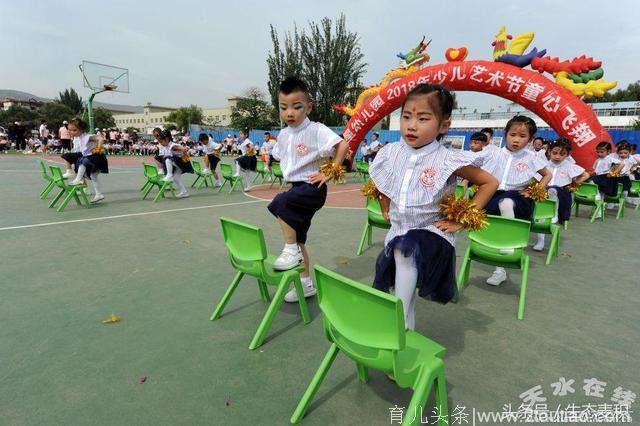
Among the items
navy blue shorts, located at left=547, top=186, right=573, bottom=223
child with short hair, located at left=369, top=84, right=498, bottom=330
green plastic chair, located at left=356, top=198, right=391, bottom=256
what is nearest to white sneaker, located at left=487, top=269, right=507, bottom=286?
green plastic chair, located at left=356, top=198, right=391, bottom=256

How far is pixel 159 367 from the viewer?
246 centimetres

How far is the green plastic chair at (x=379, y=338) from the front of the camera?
1.53m

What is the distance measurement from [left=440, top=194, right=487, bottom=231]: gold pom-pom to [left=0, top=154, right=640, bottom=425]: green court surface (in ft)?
3.56

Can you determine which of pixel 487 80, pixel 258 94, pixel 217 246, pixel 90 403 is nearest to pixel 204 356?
pixel 90 403

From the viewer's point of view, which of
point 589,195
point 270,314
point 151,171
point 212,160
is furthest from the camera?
point 212,160

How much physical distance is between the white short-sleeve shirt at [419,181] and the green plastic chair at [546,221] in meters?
3.27

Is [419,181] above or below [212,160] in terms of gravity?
above

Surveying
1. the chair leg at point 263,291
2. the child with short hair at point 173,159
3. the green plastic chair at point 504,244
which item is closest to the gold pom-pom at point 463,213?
the green plastic chair at point 504,244

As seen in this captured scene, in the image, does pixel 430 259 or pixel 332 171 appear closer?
pixel 430 259

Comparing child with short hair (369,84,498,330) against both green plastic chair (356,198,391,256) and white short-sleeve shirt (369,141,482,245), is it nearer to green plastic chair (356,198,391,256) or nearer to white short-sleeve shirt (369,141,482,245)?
white short-sleeve shirt (369,141,482,245)

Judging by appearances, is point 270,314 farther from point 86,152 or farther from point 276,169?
point 276,169

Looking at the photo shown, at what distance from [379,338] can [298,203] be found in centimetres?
173

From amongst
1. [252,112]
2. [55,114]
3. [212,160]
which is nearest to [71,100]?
[55,114]

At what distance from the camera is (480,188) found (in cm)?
217
